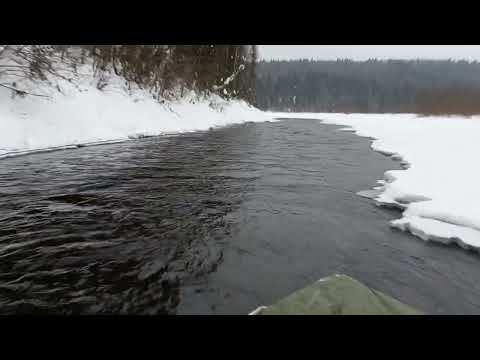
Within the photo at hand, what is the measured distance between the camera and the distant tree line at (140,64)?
10594 millimetres

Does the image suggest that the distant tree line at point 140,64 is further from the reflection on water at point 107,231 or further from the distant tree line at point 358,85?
the distant tree line at point 358,85

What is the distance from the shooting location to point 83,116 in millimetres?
11648

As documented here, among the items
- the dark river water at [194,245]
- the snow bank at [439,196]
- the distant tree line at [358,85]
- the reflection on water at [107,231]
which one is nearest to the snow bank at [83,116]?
the reflection on water at [107,231]

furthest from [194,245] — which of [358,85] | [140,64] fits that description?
[358,85]

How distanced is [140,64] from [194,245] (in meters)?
17.7

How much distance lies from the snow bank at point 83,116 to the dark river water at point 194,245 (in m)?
2.45

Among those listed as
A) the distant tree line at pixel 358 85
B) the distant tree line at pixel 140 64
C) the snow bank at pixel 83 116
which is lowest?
the snow bank at pixel 83 116

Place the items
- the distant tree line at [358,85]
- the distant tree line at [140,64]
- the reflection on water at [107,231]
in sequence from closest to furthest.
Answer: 1. the reflection on water at [107,231]
2. the distant tree line at [140,64]
3. the distant tree line at [358,85]

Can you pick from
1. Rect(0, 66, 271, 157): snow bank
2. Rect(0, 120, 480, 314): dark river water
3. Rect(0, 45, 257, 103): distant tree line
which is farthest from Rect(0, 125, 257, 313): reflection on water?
Rect(0, 45, 257, 103): distant tree line

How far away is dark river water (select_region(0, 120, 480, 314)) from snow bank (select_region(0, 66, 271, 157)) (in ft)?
8.05

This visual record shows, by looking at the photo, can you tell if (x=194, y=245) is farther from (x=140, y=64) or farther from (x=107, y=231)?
(x=140, y=64)

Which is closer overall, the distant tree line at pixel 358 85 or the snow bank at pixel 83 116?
the snow bank at pixel 83 116
